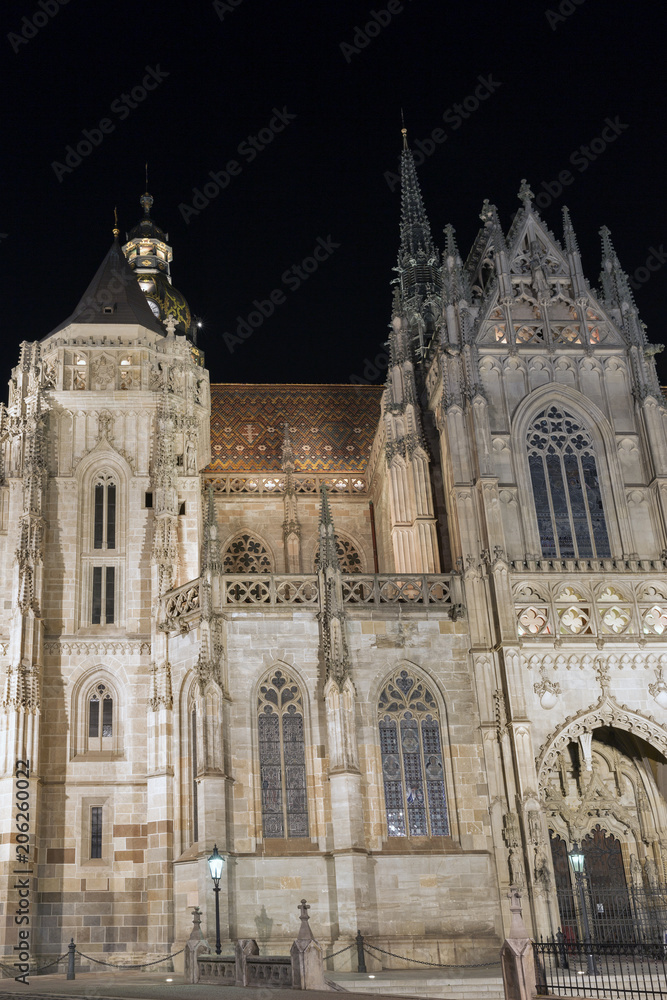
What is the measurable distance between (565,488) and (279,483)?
40.5 ft

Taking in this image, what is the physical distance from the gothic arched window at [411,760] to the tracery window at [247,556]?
A: 11301mm

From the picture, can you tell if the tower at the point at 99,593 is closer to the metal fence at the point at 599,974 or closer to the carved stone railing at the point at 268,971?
the carved stone railing at the point at 268,971

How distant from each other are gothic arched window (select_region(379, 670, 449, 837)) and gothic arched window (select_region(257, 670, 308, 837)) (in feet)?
7.82

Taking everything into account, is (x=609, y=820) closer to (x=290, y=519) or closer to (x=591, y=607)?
(x=591, y=607)

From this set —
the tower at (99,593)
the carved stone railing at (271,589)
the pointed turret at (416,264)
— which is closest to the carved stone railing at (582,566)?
the carved stone railing at (271,589)

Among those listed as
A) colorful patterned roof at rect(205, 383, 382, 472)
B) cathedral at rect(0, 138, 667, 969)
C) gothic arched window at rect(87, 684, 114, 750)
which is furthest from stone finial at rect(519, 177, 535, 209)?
gothic arched window at rect(87, 684, 114, 750)

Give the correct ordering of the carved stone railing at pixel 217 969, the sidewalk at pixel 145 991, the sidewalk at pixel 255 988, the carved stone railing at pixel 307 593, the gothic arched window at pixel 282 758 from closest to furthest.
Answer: the sidewalk at pixel 145 991 → the sidewalk at pixel 255 988 → the carved stone railing at pixel 217 969 → the gothic arched window at pixel 282 758 → the carved stone railing at pixel 307 593

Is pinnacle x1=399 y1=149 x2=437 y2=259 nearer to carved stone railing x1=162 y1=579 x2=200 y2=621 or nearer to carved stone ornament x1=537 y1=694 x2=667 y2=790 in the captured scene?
carved stone railing x1=162 y1=579 x2=200 y2=621

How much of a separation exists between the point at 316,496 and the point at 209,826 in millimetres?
16958

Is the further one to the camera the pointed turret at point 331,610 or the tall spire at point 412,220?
the tall spire at point 412,220

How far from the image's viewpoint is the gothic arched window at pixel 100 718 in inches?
1275

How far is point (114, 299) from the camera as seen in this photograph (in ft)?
132

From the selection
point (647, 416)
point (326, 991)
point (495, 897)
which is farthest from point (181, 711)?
point (647, 416)

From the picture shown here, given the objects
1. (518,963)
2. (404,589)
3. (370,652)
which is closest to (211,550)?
(370,652)
